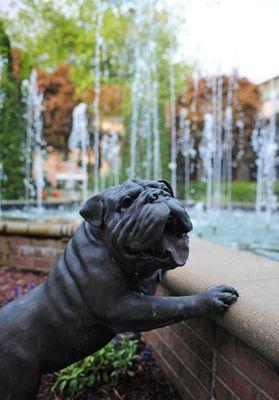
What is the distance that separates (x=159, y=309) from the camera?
1.64 m

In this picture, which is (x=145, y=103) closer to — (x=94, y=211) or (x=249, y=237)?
(x=249, y=237)

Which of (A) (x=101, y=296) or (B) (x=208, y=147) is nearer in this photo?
(A) (x=101, y=296)

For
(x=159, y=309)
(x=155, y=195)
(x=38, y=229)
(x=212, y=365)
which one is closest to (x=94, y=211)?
(x=155, y=195)

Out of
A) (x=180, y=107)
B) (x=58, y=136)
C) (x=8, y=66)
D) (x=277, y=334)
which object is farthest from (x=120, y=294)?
(x=58, y=136)

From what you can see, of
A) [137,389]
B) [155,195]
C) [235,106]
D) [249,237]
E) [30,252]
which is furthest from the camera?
[235,106]

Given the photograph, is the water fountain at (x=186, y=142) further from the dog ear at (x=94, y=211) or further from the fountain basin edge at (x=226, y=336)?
the dog ear at (x=94, y=211)

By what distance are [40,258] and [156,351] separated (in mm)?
2632

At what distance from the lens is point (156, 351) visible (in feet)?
9.34

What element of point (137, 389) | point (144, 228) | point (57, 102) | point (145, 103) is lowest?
point (137, 389)

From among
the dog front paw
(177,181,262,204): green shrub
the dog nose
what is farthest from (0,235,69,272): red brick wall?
(177,181,262,204): green shrub

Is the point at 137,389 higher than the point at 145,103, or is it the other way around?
the point at 145,103

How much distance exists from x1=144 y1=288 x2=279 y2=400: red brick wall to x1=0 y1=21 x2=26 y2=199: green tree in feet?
38.0

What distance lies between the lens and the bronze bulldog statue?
4.89 ft

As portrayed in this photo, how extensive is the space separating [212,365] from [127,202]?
3.36 ft
